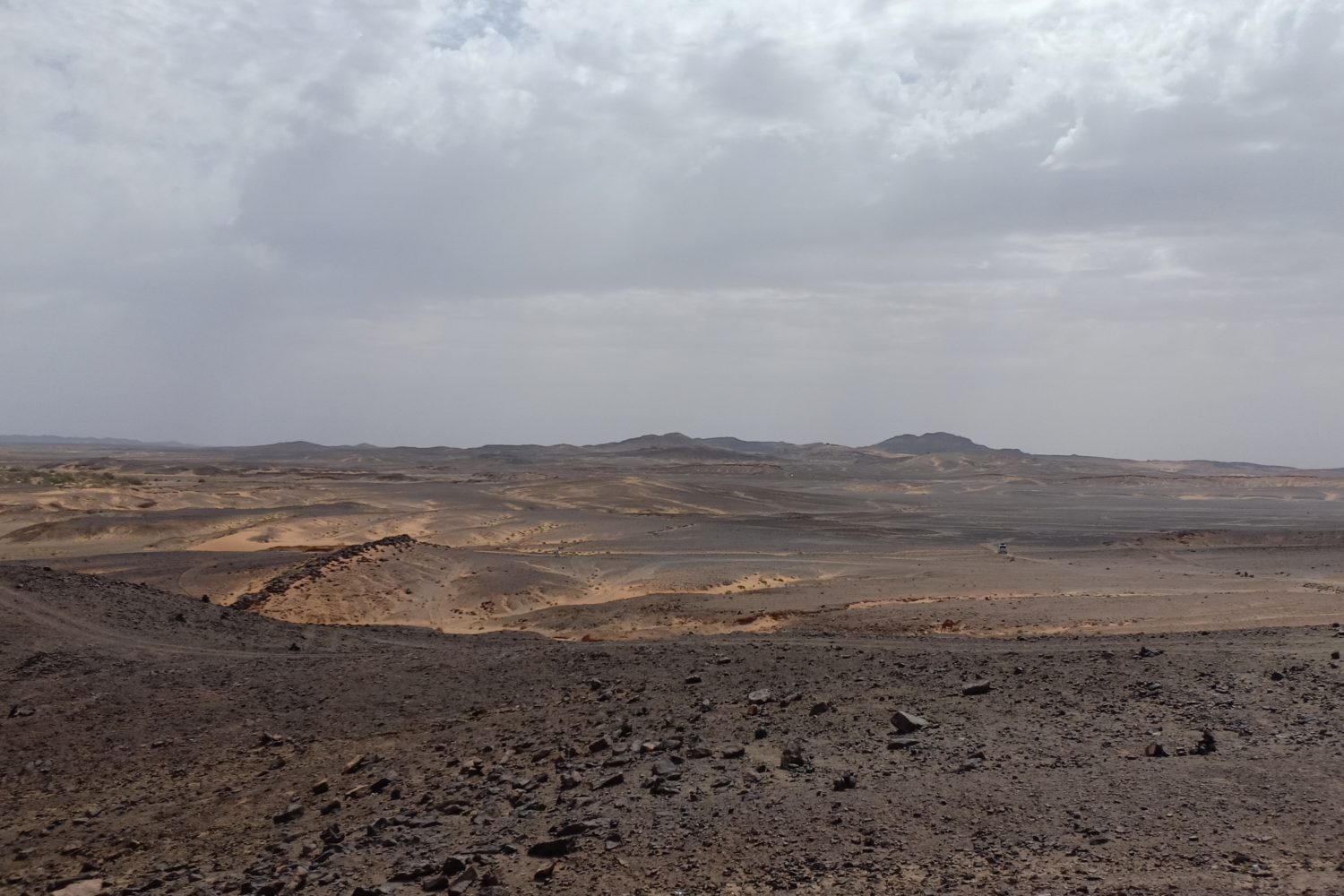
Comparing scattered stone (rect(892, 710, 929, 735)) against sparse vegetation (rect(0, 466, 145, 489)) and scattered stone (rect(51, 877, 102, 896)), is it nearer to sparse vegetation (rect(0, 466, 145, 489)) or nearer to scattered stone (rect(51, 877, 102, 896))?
scattered stone (rect(51, 877, 102, 896))

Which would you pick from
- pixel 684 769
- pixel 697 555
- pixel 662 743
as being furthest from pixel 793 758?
pixel 697 555

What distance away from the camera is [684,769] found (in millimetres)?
8727

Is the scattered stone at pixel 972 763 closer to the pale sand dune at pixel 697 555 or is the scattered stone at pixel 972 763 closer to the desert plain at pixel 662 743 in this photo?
the desert plain at pixel 662 743

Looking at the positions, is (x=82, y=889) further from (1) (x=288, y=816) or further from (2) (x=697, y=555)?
(2) (x=697, y=555)

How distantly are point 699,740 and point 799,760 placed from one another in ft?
3.98

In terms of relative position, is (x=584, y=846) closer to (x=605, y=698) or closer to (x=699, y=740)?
(x=699, y=740)

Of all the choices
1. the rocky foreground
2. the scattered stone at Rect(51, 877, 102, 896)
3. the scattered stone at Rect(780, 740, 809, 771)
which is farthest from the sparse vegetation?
the scattered stone at Rect(780, 740, 809, 771)

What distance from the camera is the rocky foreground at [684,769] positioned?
6789 millimetres

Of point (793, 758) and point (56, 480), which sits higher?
point (793, 758)

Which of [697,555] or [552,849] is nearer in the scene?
[552,849]

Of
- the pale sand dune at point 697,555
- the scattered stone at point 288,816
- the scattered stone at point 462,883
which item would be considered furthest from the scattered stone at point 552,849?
the pale sand dune at point 697,555

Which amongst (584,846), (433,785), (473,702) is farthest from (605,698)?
(584,846)

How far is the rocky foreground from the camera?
6.79 metres

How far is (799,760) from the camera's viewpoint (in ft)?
28.3
